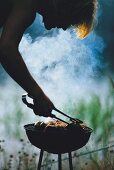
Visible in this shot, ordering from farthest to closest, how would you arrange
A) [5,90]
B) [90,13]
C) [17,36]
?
[5,90] → [90,13] → [17,36]

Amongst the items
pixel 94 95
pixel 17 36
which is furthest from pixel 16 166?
pixel 17 36

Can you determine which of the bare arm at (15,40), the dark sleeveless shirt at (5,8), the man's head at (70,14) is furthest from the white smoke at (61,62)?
the bare arm at (15,40)

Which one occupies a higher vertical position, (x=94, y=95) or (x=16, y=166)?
(x=94, y=95)

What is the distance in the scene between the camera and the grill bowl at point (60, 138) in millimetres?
2680

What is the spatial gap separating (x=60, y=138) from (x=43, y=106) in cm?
72

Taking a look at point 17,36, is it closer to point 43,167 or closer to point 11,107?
point 11,107

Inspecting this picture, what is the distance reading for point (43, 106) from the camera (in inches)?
78.9

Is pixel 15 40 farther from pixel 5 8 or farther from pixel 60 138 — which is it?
pixel 60 138

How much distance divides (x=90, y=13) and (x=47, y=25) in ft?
0.73

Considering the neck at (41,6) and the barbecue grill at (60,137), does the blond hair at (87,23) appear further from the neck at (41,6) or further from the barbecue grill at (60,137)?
the barbecue grill at (60,137)

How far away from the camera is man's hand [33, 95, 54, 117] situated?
6.43 feet

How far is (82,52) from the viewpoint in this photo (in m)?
3.98

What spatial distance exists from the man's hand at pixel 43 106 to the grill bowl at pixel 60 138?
636 millimetres

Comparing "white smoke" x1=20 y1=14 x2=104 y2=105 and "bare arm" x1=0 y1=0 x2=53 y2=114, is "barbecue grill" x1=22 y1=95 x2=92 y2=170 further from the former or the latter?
"white smoke" x1=20 y1=14 x2=104 y2=105
